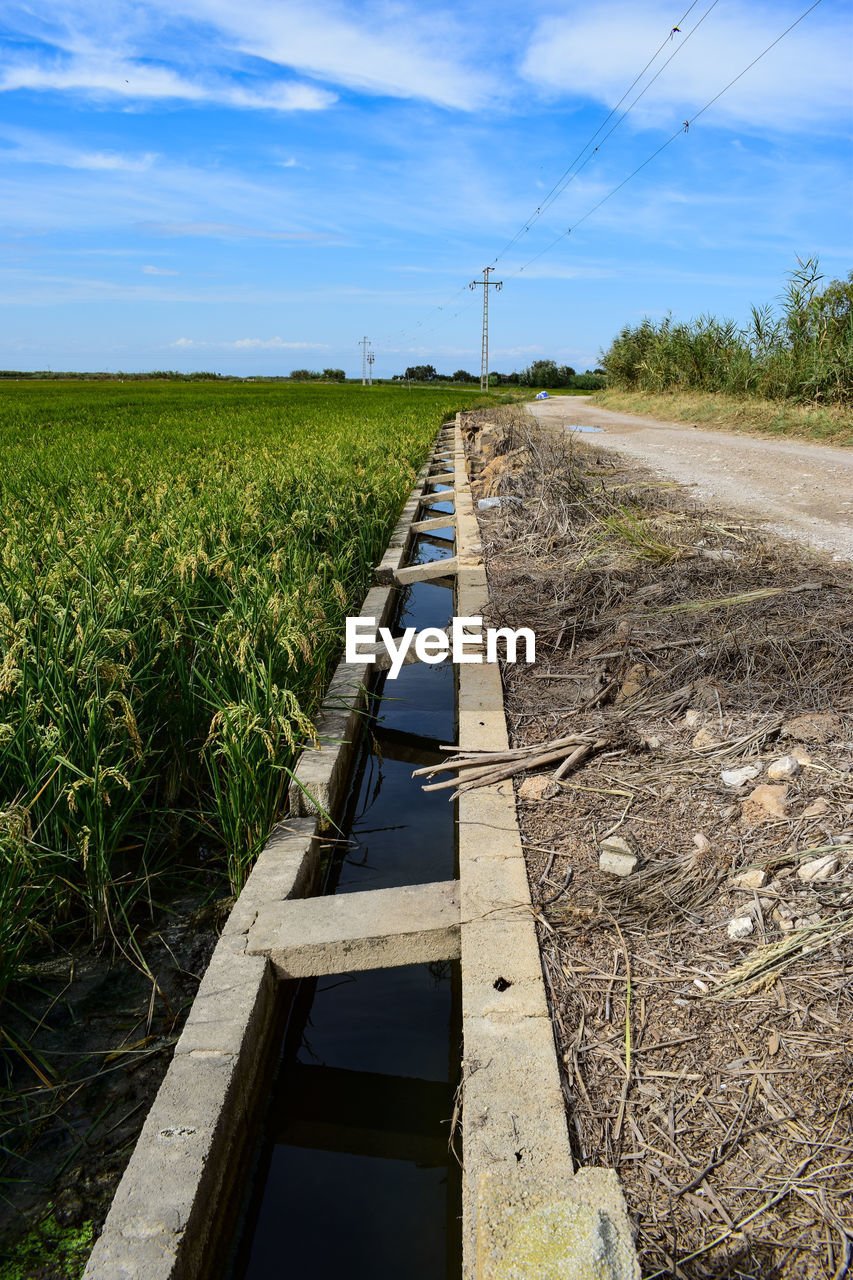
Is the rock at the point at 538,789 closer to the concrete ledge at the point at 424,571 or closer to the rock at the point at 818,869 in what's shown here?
the rock at the point at 818,869

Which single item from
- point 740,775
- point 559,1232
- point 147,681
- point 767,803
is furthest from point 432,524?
point 559,1232

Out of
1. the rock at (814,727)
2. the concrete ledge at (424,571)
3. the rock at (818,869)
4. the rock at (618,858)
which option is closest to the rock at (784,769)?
the rock at (814,727)

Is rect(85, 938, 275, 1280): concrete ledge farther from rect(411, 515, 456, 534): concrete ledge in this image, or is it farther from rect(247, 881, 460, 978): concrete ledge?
rect(411, 515, 456, 534): concrete ledge

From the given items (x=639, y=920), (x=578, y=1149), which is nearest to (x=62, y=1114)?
(x=578, y=1149)

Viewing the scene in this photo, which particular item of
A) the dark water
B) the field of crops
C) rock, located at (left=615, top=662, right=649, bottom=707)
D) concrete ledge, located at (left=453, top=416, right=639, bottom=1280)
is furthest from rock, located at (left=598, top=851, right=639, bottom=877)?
rock, located at (left=615, top=662, right=649, bottom=707)

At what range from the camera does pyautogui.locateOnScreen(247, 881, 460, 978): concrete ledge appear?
7.09ft

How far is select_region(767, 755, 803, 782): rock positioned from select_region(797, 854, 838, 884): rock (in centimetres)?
45

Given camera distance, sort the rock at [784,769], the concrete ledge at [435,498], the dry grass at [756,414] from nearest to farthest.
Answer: the rock at [784,769] < the concrete ledge at [435,498] < the dry grass at [756,414]

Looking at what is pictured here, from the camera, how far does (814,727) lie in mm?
2854

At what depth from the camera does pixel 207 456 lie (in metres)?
9.28

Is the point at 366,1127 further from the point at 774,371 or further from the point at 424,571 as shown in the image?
the point at 774,371

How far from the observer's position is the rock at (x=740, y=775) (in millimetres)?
2623

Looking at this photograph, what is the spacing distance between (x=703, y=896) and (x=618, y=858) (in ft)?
0.79

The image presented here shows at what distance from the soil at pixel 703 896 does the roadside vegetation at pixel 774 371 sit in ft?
32.9
